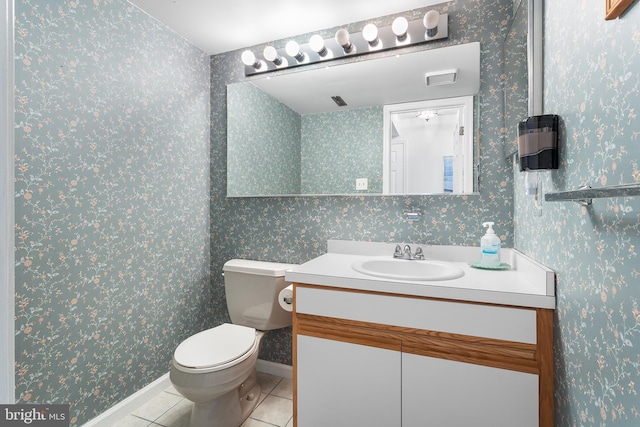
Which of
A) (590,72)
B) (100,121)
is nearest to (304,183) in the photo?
(100,121)

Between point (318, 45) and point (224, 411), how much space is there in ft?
6.77

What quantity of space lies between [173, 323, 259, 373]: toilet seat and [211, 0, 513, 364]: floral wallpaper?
1.36 ft

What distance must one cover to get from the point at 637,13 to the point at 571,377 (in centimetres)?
92

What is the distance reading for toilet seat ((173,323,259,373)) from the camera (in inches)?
51.1

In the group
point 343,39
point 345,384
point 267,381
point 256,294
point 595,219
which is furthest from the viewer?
point 267,381

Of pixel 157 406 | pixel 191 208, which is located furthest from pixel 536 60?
pixel 157 406

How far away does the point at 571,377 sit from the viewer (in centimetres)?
84

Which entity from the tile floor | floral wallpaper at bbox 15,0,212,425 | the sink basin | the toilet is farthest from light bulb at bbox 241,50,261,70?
the tile floor

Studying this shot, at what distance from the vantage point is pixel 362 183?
1701 millimetres

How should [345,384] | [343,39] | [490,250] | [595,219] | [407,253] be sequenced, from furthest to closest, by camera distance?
1. [343,39]
2. [407,253]
3. [490,250]
4. [345,384]
5. [595,219]

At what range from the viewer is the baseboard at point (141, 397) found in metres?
1.45

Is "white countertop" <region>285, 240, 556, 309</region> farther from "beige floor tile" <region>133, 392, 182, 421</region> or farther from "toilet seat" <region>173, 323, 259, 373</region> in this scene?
"beige floor tile" <region>133, 392, 182, 421</region>

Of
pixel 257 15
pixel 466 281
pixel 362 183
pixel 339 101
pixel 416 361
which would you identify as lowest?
pixel 416 361

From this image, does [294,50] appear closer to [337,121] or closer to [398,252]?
[337,121]
